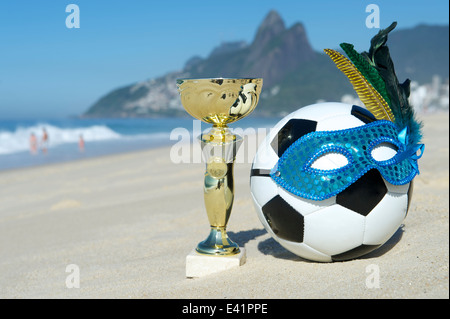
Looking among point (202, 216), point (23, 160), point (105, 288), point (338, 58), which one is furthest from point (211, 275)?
point (23, 160)

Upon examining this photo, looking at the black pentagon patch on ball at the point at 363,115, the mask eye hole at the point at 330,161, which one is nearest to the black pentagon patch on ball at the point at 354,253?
the mask eye hole at the point at 330,161

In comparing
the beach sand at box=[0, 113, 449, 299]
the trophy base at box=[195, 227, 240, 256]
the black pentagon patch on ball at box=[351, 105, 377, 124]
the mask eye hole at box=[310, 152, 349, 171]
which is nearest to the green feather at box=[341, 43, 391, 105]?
the black pentagon patch on ball at box=[351, 105, 377, 124]

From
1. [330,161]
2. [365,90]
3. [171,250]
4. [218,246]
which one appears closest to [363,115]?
[365,90]

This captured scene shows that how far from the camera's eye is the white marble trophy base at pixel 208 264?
10.7 feet

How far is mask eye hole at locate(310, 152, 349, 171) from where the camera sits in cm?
284

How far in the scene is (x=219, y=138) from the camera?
132 inches

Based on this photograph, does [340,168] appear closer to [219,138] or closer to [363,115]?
[363,115]

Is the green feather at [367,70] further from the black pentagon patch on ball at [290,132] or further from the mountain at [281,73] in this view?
the mountain at [281,73]

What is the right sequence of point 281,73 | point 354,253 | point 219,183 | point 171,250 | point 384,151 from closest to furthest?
point 384,151 → point 354,253 → point 219,183 → point 171,250 → point 281,73

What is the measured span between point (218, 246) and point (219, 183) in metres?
0.47

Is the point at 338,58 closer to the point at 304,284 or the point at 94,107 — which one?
the point at 304,284
